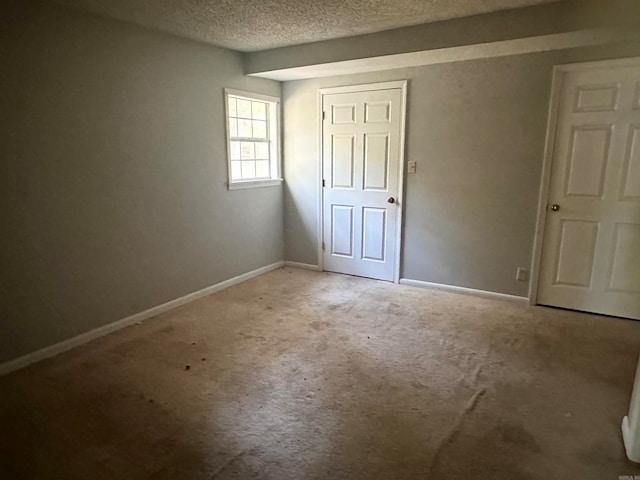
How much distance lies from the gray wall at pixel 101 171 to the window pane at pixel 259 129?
548 millimetres

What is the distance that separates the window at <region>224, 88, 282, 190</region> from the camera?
4.48 m

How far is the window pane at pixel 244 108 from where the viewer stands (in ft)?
15.0

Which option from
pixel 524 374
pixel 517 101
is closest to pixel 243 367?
pixel 524 374

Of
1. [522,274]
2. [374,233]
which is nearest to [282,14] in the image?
[374,233]

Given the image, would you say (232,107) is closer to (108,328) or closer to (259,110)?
(259,110)

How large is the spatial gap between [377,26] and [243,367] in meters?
2.83

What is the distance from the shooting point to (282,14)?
10.0 feet

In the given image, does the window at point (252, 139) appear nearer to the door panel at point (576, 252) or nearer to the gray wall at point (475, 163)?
the gray wall at point (475, 163)

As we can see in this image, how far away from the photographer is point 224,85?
4.20 meters

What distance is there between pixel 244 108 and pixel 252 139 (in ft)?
1.14

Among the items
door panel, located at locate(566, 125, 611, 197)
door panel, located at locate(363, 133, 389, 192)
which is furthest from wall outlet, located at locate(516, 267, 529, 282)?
door panel, located at locate(363, 133, 389, 192)

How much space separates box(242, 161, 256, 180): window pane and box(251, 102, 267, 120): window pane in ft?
1.73

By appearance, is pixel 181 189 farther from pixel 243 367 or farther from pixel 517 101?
pixel 517 101

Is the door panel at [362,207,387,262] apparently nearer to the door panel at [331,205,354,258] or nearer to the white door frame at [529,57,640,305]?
the door panel at [331,205,354,258]
